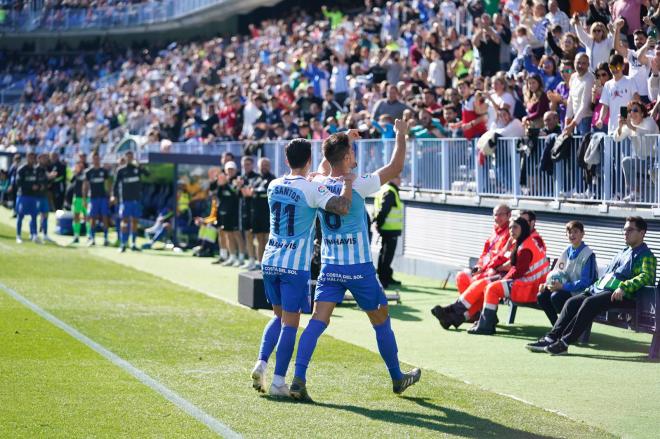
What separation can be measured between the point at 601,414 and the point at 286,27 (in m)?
35.1

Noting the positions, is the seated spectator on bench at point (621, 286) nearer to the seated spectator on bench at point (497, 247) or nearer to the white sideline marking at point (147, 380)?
the seated spectator on bench at point (497, 247)

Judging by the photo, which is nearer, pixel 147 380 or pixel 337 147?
pixel 337 147

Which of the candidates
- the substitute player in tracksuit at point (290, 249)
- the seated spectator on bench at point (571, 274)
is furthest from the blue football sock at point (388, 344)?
the seated spectator on bench at point (571, 274)

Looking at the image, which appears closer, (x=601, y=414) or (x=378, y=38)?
(x=601, y=414)

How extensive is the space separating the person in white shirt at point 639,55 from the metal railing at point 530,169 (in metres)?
0.88

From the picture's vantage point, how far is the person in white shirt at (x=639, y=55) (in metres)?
15.6

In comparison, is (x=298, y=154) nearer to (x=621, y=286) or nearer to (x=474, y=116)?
(x=621, y=286)

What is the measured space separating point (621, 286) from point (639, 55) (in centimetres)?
500

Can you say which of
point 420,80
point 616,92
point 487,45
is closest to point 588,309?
point 616,92

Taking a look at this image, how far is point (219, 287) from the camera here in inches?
732

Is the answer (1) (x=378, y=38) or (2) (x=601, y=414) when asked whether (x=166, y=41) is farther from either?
(2) (x=601, y=414)

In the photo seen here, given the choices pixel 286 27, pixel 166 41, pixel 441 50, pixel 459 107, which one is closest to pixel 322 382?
pixel 459 107

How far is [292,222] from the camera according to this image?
927 centimetres

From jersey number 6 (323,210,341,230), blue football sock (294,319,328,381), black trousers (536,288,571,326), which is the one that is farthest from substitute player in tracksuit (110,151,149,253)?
blue football sock (294,319,328,381)
